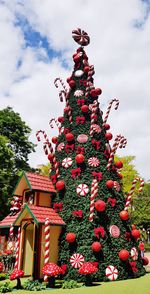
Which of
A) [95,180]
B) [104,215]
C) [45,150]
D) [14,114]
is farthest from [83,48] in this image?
[14,114]

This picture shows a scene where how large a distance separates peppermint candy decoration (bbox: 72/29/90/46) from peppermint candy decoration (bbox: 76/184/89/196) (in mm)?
9135

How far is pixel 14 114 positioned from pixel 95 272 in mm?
21912

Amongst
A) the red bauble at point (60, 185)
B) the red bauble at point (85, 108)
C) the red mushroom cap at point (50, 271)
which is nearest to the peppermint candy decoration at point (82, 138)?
the red bauble at point (85, 108)

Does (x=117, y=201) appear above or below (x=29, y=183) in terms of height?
below

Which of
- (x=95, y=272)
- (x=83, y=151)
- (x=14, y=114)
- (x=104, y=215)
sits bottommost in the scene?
(x=95, y=272)

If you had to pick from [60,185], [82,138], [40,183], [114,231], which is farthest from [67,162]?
[114,231]

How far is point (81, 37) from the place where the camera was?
18078 mm

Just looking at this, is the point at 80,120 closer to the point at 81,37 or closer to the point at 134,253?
the point at 81,37

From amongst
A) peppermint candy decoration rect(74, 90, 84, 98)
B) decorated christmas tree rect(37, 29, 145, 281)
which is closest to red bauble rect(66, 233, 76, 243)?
decorated christmas tree rect(37, 29, 145, 281)

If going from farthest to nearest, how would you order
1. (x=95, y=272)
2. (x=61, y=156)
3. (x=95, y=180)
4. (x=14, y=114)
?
(x=14, y=114) → (x=61, y=156) → (x=95, y=180) → (x=95, y=272)

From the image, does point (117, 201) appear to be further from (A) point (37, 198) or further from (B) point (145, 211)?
(B) point (145, 211)

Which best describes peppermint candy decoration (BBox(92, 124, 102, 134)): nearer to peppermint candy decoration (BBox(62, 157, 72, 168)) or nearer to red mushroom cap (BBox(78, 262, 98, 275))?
peppermint candy decoration (BBox(62, 157, 72, 168))

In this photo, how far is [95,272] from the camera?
11992mm

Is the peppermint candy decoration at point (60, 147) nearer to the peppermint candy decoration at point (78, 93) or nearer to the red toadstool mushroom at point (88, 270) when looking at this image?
the peppermint candy decoration at point (78, 93)
